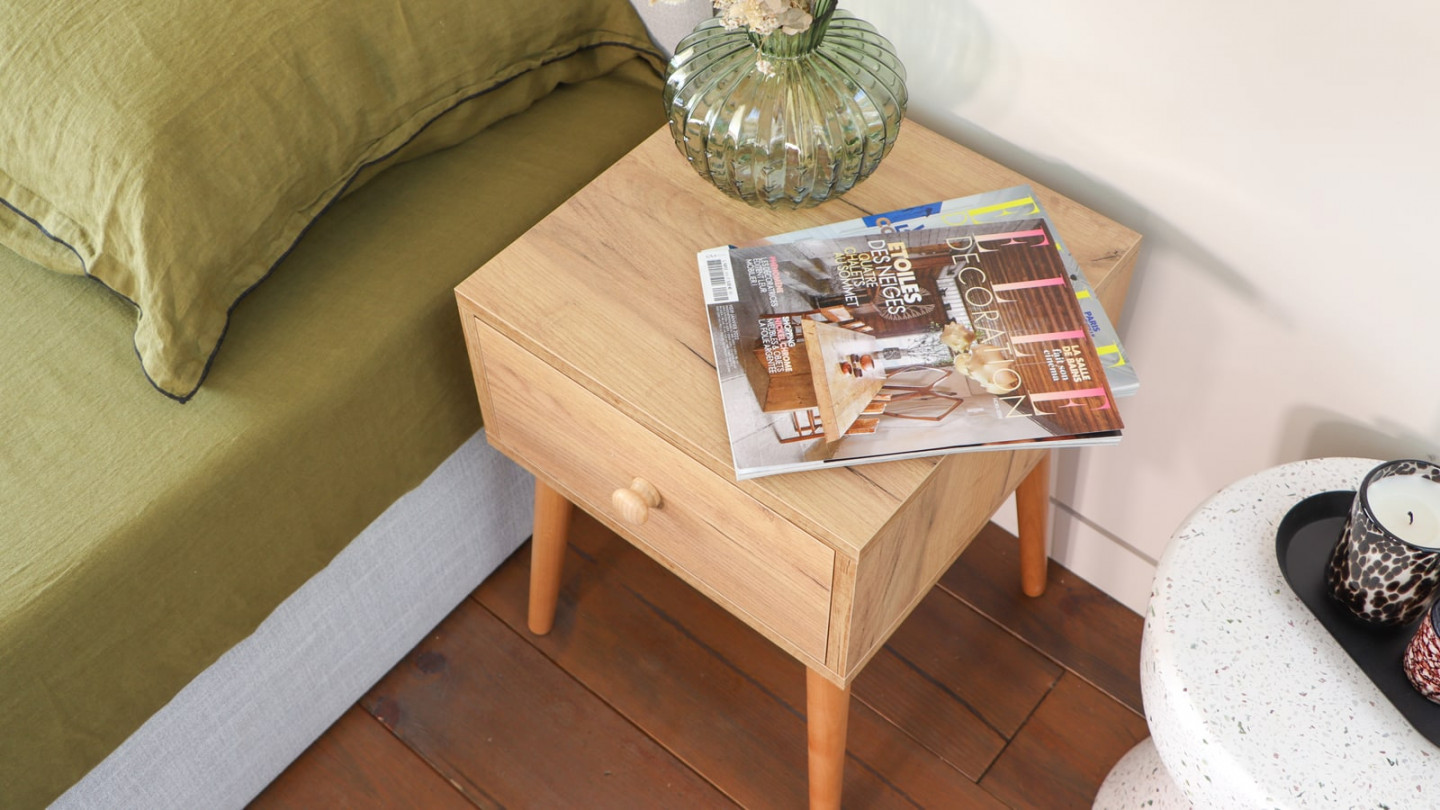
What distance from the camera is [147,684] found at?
896mm

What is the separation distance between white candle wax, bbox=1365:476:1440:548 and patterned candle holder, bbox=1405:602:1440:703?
2.0 inches

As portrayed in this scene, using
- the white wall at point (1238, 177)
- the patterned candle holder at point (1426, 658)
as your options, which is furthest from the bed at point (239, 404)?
the patterned candle holder at point (1426, 658)

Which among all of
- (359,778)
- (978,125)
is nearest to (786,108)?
(978,125)

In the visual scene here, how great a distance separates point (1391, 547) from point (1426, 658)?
74mm

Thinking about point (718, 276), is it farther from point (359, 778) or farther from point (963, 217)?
point (359, 778)

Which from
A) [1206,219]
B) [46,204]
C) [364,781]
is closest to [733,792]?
[364,781]

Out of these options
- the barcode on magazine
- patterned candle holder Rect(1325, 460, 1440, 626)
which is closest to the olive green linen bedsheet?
the barcode on magazine

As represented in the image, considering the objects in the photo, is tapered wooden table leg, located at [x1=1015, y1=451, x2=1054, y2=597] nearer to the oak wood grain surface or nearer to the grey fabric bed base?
the oak wood grain surface

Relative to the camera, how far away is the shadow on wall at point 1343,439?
0.91m

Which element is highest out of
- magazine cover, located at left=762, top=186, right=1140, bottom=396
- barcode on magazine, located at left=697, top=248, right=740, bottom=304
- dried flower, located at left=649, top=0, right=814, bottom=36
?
dried flower, located at left=649, top=0, right=814, bottom=36

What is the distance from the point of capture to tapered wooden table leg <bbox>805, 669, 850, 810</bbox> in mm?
921

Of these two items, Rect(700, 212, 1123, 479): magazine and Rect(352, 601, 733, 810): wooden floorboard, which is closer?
Rect(700, 212, 1123, 479): magazine

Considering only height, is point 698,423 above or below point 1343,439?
above

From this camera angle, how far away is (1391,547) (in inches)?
29.7
